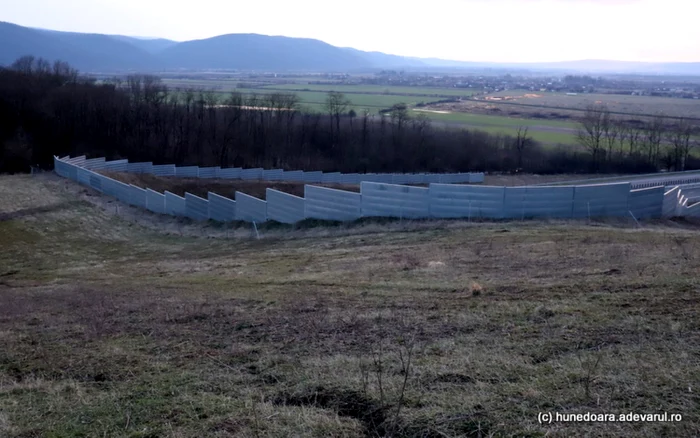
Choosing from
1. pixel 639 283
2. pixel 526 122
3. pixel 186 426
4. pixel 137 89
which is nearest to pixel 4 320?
pixel 186 426

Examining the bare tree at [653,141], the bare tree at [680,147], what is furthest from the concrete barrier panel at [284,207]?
the bare tree at [680,147]

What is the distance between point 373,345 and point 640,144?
68.7 metres

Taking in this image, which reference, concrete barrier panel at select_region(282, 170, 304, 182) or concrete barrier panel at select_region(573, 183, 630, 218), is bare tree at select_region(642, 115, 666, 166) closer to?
concrete barrier panel at select_region(282, 170, 304, 182)

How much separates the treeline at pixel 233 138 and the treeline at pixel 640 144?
621 millimetres

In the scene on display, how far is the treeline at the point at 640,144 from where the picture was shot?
64.1 meters

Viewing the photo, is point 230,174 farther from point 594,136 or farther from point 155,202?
point 594,136

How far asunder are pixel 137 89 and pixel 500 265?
242 feet

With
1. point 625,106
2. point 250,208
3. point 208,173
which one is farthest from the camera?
point 625,106

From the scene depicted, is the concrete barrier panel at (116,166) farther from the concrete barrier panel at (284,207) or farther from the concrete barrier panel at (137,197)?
the concrete barrier panel at (284,207)

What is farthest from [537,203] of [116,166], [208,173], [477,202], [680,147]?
[680,147]

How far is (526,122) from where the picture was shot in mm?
92938

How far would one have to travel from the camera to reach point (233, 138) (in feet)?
228

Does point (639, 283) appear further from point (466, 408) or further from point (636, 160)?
point (636, 160)

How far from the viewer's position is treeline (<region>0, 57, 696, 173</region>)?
63375 millimetres
